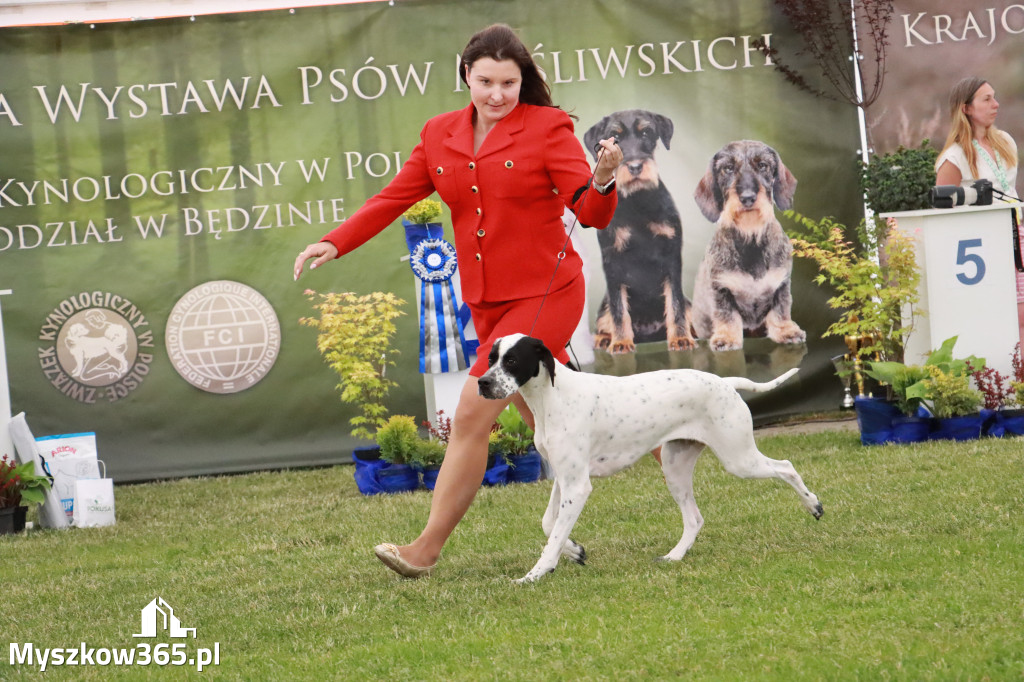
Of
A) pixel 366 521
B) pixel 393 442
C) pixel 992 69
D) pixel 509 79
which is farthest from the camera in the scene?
pixel 992 69

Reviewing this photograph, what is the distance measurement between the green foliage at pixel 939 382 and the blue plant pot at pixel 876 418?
0.27ft

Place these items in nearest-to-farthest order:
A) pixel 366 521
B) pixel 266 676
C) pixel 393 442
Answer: pixel 266 676 → pixel 366 521 → pixel 393 442

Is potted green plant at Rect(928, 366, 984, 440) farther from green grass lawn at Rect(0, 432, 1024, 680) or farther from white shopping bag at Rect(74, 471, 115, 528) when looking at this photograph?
white shopping bag at Rect(74, 471, 115, 528)

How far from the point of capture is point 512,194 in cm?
425

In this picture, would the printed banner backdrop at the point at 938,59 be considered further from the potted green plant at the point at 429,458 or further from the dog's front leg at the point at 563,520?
the dog's front leg at the point at 563,520

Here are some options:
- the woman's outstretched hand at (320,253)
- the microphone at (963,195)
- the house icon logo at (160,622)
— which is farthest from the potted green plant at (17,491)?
the microphone at (963,195)

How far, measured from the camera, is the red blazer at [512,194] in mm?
4227

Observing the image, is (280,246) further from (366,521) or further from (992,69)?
→ (992,69)

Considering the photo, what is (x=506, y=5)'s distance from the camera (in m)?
8.70

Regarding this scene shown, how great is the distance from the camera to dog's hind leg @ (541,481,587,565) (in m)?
4.30

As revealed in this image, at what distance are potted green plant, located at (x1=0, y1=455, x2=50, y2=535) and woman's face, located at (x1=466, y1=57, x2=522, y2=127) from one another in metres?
3.98

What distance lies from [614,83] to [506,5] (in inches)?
37.5

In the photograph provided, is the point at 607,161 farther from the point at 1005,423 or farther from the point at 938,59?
the point at 938,59

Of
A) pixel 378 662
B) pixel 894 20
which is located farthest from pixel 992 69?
pixel 378 662
